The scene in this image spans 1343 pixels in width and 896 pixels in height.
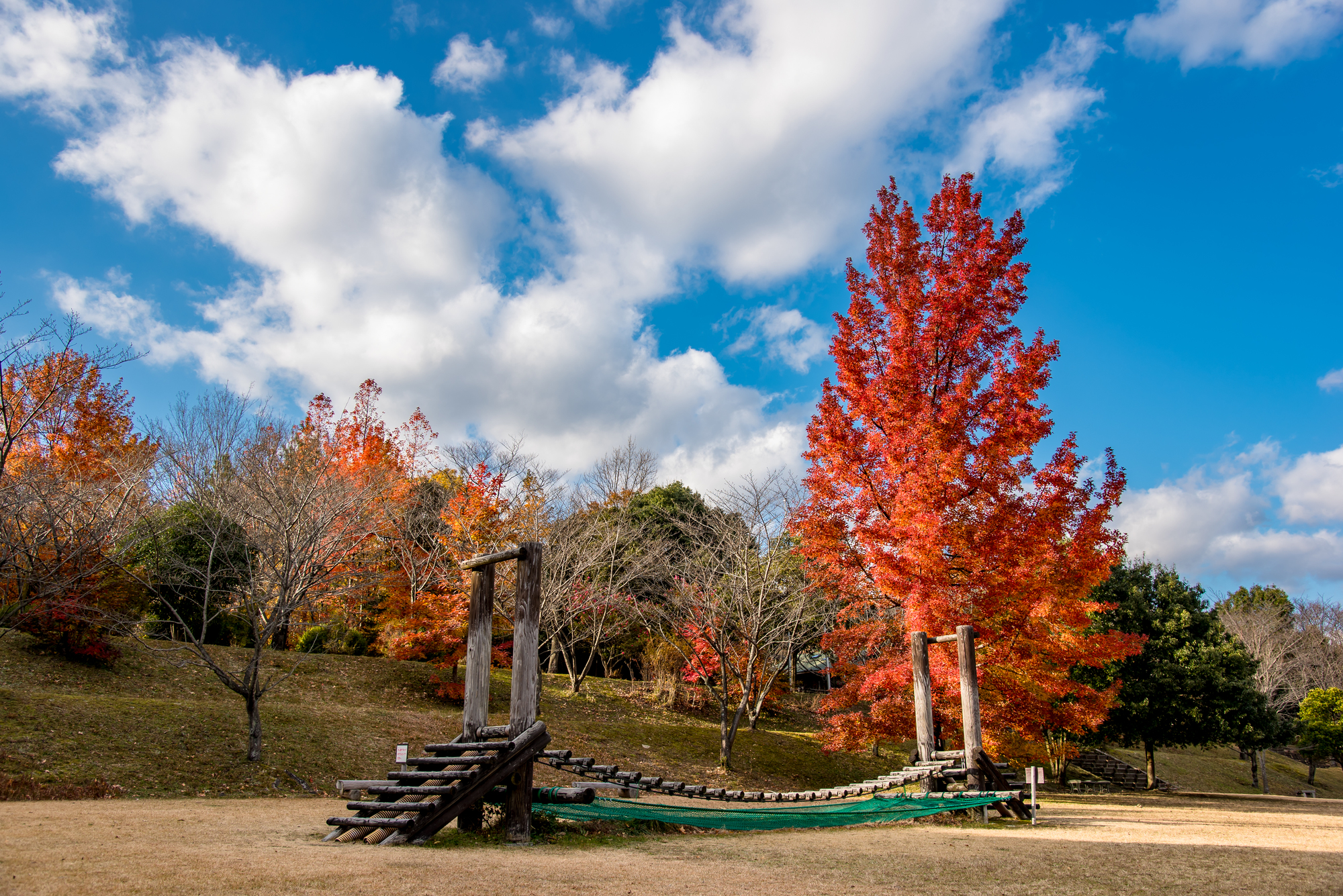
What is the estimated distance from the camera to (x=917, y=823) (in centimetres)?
1171

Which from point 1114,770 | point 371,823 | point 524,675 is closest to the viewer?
point 371,823

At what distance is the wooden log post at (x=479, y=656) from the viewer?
9.09 metres

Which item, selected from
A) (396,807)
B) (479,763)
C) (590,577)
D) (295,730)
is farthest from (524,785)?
(590,577)

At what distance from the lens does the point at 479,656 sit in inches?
363

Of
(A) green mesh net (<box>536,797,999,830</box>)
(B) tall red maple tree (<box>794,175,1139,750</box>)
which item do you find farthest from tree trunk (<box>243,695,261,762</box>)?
(B) tall red maple tree (<box>794,175,1139,750</box>)

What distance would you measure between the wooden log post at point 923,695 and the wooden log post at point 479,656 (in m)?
7.59

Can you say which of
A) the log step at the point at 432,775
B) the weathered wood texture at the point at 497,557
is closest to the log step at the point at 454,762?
the log step at the point at 432,775

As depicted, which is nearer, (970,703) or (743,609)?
(970,703)

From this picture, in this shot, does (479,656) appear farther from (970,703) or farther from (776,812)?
(970,703)

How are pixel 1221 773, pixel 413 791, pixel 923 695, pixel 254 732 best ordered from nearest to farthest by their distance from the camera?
pixel 413 791
pixel 254 732
pixel 923 695
pixel 1221 773

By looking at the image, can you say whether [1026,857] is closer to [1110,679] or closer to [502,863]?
[502,863]

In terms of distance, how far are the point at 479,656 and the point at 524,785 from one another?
5.65 feet

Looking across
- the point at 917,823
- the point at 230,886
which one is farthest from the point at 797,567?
the point at 230,886

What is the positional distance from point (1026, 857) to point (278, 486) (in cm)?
1422
